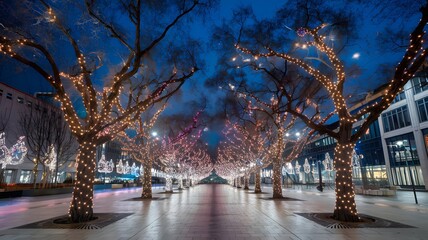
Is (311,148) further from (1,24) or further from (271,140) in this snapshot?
(1,24)

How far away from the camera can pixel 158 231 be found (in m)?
8.60

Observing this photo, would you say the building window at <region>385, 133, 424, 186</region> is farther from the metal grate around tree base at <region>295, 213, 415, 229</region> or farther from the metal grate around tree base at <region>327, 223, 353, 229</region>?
the metal grate around tree base at <region>327, 223, 353, 229</region>

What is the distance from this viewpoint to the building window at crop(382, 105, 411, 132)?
37156 millimetres

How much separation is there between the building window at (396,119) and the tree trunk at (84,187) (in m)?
40.6

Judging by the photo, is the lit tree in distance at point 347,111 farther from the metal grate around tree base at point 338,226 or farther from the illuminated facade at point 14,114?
the illuminated facade at point 14,114

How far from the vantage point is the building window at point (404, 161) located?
116 feet

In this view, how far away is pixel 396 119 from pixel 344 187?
35.7m

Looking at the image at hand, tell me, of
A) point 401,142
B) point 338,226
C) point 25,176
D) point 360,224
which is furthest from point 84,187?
point 25,176

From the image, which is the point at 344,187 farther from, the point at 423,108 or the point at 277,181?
the point at 423,108

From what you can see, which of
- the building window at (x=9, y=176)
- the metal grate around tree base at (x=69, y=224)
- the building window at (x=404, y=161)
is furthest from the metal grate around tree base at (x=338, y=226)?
the building window at (x=9, y=176)

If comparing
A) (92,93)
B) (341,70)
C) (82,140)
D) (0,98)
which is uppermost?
(0,98)

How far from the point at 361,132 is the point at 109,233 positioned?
1029cm

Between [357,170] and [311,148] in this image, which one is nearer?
[357,170]

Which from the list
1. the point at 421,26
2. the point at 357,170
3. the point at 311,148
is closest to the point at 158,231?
the point at 421,26
